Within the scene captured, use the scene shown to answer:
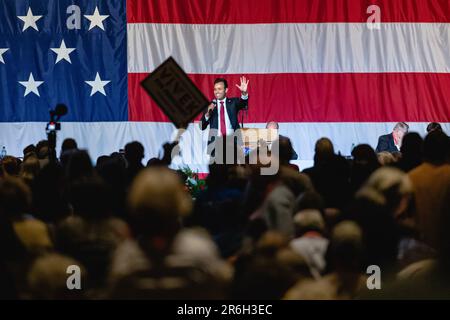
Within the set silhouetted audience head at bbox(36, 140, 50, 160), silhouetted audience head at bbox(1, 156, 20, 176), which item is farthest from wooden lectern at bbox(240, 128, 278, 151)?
silhouetted audience head at bbox(1, 156, 20, 176)

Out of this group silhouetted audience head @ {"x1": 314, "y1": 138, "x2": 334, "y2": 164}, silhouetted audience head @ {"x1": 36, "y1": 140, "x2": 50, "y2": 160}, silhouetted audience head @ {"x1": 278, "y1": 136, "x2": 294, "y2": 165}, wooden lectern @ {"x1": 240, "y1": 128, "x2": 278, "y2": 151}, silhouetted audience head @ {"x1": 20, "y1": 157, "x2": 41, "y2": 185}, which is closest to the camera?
silhouetted audience head @ {"x1": 278, "y1": 136, "x2": 294, "y2": 165}

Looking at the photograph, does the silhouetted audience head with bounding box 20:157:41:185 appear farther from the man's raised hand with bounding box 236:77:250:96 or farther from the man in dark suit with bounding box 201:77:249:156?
the man's raised hand with bounding box 236:77:250:96

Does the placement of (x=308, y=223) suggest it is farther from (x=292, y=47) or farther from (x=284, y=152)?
(x=292, y=47)

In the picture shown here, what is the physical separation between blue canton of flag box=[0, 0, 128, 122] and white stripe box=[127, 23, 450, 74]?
251 millimetres

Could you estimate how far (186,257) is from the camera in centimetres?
221

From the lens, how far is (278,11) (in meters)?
9.74

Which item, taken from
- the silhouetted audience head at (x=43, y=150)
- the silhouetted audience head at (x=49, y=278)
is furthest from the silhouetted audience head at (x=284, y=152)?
the silhouetted audience head at (x=43, y=150)

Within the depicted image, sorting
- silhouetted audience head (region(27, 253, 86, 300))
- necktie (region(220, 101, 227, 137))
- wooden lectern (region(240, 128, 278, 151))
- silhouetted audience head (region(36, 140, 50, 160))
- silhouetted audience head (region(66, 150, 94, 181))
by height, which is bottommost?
silhouetted audience head (region(27, 253, 86, 300))

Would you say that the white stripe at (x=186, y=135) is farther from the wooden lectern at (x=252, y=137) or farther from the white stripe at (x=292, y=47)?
the wooden lectern at (x=252, y=137)

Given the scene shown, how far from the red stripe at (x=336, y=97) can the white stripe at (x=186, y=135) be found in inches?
3.5

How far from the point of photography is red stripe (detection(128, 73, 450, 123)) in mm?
9656

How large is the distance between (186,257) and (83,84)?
25.8 ft

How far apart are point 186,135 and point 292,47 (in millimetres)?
1704
